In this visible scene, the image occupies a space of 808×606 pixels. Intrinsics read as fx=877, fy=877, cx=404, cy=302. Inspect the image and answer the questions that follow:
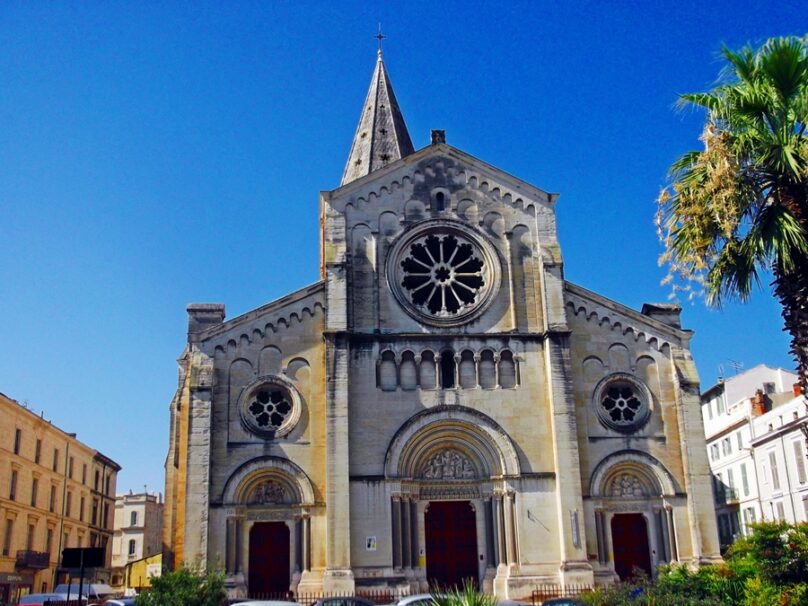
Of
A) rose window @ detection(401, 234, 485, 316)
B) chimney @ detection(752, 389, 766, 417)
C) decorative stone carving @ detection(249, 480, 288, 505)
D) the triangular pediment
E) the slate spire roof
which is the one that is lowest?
decorative stone carving @ detection(249, 480, 288, 505)

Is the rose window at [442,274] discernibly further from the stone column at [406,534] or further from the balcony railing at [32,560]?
the balcony railing at [32,560]

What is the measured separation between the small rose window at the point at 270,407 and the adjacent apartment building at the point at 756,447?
21483 mm

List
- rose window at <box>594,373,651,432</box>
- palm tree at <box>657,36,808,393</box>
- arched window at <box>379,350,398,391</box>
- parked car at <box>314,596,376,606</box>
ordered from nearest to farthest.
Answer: palm tree at <box>657,36,808,393</box> < parked car at <box>314,596,376,606</box> < arched window at <box>379,350,398,391</box> < rose window at <box>594,373,651,432</box>

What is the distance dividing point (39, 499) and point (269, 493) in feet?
72.9

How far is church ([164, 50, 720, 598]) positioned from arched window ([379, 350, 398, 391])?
0.07 meters

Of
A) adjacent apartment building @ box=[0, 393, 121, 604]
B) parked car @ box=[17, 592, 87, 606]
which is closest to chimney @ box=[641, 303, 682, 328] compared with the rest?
parked car @ box=[17, 592, 87, 606]

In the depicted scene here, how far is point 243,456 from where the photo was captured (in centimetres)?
2964

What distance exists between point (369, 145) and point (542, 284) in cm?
1407

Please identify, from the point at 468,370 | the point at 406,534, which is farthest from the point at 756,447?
the point at 406,534

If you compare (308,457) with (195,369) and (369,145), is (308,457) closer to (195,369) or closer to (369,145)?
(195,369)

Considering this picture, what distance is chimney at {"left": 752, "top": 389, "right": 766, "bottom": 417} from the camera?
46.0m

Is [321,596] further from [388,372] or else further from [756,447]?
[756,447]

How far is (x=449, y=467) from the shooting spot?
31.3 metres

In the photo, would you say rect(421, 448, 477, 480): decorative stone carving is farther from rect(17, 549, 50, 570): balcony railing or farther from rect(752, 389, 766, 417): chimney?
rect(17, 549, 50, 570): balcony railing
